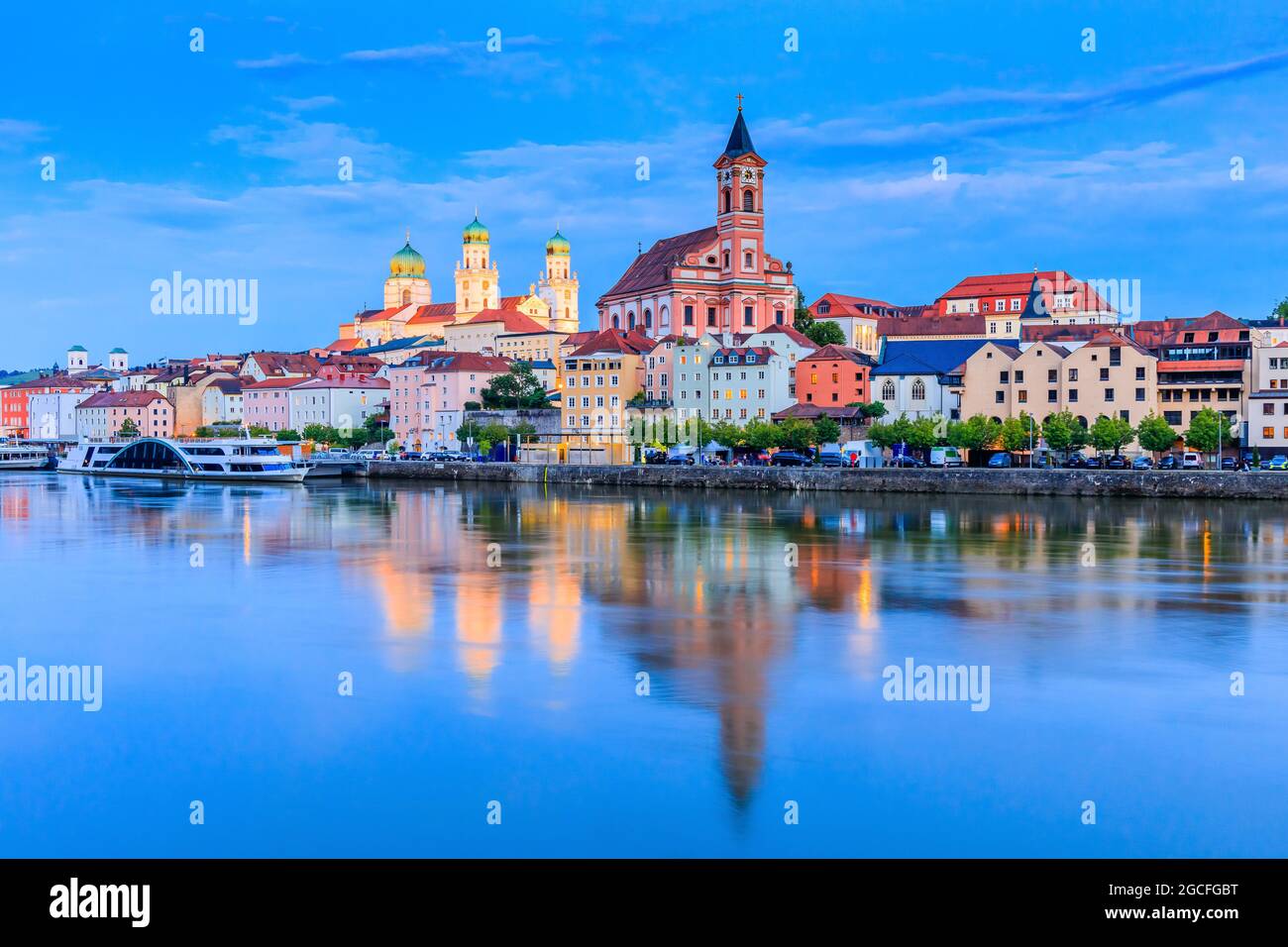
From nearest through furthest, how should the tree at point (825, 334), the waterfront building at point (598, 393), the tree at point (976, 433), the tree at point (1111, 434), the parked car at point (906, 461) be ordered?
the tree at point (1111, 434) → the tree at point (976, 433) → the parked car at point (906, 461) → the waterfront building at point (598, 393) → the tree at point (825, 334)

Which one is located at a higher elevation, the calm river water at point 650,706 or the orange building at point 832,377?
the orange building at point 832,377

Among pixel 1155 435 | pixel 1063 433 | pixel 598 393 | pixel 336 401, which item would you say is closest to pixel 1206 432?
pixel 1155 435

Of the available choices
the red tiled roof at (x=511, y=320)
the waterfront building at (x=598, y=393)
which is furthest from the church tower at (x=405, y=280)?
the waterfront building at (x=598, y=393)

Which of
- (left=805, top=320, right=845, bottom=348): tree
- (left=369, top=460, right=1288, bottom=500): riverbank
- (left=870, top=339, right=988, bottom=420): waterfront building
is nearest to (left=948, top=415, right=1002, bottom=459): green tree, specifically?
(left=870, top=339, right=988, bottom=420): waterfront building

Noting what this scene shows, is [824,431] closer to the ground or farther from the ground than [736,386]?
closer to the ground

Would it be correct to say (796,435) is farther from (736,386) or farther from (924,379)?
(736,386)

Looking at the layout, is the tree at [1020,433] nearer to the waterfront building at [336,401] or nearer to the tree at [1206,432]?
the tree at [1206,432]

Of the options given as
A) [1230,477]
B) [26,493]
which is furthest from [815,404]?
[26,493]
